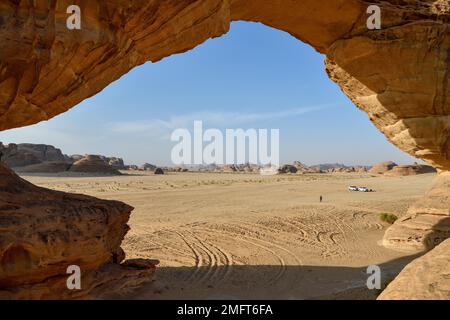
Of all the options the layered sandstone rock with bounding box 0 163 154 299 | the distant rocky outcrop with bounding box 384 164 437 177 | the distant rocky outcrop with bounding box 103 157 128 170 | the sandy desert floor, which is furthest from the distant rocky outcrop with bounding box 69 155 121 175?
the distant rocky outcrop with bounding box 384 164 437 177

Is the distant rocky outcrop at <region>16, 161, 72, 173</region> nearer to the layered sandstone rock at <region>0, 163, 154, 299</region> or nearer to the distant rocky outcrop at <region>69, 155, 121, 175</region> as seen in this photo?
the distant rocky outcrop at <region>69, 155, 121, 175</region>

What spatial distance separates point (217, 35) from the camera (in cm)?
690

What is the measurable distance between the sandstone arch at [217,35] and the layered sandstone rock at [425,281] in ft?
16.2

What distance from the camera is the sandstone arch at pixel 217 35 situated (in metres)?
5.11

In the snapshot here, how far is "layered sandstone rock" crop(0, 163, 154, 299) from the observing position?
5.27 meters

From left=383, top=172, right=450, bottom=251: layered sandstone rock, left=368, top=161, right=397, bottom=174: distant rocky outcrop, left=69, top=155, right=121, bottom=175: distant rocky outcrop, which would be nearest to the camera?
left=383, top=172, right=450, bottom=251: layered sandstone rock

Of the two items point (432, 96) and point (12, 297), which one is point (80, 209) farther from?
point (432, 96)

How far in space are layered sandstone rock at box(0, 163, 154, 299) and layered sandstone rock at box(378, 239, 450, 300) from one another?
4828 mm

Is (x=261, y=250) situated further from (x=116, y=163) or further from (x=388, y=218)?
(x=116, y=163)

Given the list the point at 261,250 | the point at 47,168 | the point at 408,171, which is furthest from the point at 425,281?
the point at 408,171

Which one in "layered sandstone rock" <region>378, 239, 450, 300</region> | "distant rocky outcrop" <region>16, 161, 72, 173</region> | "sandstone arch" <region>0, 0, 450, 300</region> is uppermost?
"sandstone arch" <region>0, 0, 450, 300</region>

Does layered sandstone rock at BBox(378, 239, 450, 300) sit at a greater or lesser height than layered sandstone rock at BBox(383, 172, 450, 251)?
greater

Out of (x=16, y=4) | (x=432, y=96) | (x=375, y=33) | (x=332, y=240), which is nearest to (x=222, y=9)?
(x=16, y=4)

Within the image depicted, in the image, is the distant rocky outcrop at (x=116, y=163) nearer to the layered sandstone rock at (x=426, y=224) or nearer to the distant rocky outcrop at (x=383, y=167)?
the distant rocky outcrop at (x=383, y=167)
